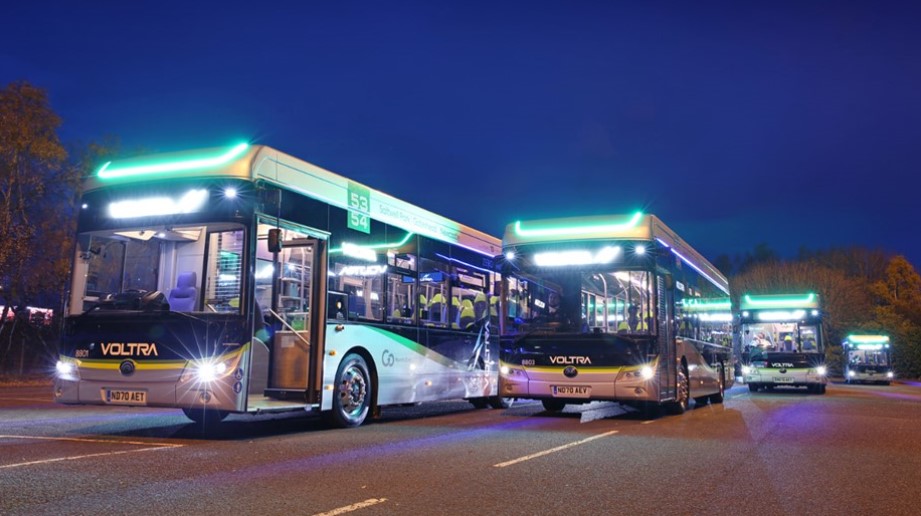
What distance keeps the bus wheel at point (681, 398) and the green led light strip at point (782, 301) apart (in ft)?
42.4

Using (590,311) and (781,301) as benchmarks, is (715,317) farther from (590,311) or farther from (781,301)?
(781,301)

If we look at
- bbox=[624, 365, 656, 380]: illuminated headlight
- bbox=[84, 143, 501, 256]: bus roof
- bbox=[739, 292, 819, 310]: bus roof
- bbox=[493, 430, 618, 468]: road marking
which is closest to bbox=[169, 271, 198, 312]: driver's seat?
bbox=[84, 143, 501, 256]: bus roof

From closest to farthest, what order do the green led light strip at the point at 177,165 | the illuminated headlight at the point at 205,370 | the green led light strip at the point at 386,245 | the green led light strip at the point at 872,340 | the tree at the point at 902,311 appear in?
the illuminated headlight at the point at 205,370
the green led light strip at the point at 177,165
the green led light strip at the point at 386,245
the green led light strip at the point at 872,340
the tree at the point at 902,311

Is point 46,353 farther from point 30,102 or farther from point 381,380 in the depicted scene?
point 381,380

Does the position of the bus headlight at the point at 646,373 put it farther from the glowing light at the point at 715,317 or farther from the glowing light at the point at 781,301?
the glowing light at the point at 781,301

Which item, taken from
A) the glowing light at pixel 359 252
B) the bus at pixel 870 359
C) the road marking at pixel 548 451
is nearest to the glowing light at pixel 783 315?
the road marking at pixel 548 451

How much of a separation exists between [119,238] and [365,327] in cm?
364

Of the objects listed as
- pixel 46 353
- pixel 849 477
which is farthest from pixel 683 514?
pixel 46 353

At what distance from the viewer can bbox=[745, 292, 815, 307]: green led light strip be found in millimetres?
25609

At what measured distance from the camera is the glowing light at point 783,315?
2544cm

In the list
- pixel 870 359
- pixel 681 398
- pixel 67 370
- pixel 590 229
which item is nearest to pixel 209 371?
pixel 67 370

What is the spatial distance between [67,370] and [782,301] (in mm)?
23298

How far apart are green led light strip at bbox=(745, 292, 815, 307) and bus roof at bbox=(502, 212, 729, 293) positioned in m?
13.8

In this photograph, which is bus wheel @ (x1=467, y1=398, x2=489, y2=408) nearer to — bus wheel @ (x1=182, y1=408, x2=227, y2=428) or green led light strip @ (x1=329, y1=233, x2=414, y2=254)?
green led light strip @ (x1=329, y1=233, x2=414, y2=254)
